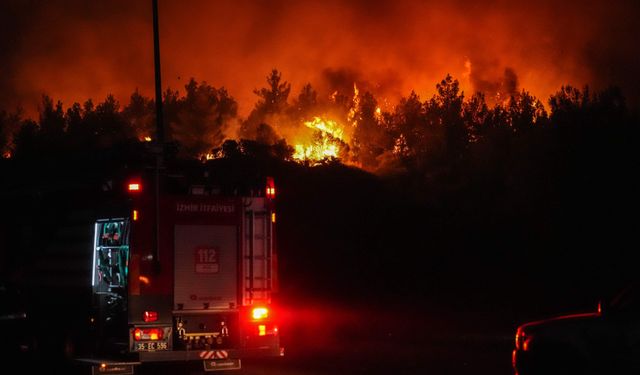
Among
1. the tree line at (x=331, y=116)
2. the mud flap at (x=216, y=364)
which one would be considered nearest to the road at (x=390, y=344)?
the mud flap at (x=216, y=364)

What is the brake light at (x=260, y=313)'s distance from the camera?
13.6m

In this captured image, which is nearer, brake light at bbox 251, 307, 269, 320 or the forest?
brake light at bbox 251, 307, 269, 320

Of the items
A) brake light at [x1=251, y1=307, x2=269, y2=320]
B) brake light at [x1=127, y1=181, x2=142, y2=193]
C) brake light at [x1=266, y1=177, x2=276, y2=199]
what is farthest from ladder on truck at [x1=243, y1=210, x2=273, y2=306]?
brake light at [x1=127, y1=181, x2=142, y2=193]

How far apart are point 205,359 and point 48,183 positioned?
17.2ft

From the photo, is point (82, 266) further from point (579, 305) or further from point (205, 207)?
point (579, 305)

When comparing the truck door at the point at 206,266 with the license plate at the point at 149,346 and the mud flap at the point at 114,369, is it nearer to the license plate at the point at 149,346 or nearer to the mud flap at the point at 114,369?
the license plate at the point at 149,346

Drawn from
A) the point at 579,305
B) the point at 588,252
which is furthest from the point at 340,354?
the point at 588,252

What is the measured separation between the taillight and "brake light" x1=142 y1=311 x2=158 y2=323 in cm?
13

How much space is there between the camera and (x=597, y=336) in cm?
1011

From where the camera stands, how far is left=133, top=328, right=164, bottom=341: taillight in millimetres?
12750

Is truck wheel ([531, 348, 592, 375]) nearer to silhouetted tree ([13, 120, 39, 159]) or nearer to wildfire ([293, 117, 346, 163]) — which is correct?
wildfire ([293, 117, 346, 163])

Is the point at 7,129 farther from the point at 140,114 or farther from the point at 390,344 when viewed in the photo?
the point at 390,344

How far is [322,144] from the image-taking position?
8612cm

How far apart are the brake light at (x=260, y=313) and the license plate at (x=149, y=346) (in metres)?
1.41
